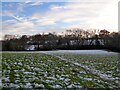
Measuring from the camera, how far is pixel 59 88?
7.69 m

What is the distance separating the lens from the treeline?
3598cm

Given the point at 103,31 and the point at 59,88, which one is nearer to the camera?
the point at 59,88

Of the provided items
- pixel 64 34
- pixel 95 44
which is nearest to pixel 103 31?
pixel 95 44

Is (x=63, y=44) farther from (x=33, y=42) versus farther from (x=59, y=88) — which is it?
(x=59, y=88)

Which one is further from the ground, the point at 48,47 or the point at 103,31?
the point at 103,31

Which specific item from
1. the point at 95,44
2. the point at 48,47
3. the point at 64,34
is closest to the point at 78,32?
the point at 64,34

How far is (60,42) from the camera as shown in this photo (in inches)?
1612

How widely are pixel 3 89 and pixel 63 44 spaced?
1305 inches

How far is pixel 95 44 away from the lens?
131 feet

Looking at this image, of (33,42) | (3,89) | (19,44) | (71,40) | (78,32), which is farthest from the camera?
Result: (78,32)

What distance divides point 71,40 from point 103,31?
6.67 meters

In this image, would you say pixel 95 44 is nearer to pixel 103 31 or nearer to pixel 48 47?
pixel 103 31

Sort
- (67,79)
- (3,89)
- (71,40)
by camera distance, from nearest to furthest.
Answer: (3,89) < (67,79) < (71,40)

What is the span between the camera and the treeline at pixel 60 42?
3598cm
